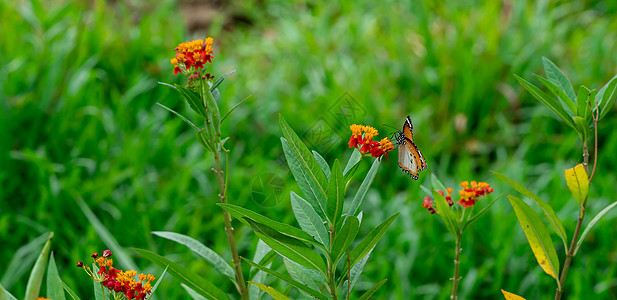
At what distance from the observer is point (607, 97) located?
2.06ft

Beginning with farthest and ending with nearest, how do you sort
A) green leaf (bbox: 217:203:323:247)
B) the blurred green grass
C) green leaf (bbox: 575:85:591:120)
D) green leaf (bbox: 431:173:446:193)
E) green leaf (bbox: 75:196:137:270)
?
the blurred green grass → green leaf (bbox: 75:196:137:270) → green leaf (bbox: 431:173:446:193) → green leaf (bbox: 575:85:591:120) → green leaf (bbox: 217:203:323:247)

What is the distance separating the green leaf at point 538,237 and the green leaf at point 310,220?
22 centimetres

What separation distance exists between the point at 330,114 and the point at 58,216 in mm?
1533

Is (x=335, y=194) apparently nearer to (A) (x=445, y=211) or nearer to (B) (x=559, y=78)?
(A) (x=445, y=211)

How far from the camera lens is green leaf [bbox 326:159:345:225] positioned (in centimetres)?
52

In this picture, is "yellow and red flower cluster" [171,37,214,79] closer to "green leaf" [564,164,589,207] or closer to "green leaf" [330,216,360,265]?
"green leaf" [330,216,360,265]

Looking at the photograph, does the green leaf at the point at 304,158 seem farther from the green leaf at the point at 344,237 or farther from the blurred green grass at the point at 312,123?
the blurred green grass at the point at 312,123

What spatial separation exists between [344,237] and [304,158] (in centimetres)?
8

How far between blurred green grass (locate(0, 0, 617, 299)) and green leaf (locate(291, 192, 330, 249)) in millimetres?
971

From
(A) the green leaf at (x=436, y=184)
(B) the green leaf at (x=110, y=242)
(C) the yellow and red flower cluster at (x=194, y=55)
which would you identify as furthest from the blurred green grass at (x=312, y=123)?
(C) the yellow and red flower cluster at (x=194, y=55)

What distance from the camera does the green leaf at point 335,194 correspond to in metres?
0.52

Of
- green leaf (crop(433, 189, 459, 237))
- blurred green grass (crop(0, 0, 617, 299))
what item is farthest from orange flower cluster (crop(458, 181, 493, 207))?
blurred green grass (crop(0, 0, 617, 299))

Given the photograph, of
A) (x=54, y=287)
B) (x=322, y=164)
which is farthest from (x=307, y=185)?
(x=54, y=287)

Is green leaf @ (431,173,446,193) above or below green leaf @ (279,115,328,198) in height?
above
